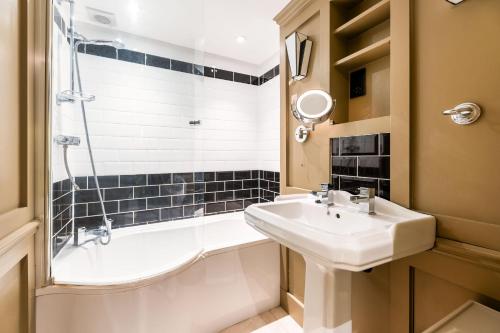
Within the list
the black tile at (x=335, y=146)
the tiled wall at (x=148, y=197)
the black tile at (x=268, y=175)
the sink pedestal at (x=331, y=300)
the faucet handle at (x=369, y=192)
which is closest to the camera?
the sink pedestal at (x=331, y=300)

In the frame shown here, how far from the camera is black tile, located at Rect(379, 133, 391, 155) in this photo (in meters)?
1.13

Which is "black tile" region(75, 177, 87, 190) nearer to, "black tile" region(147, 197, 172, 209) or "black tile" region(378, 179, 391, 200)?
"black tile" region(147, 197, 172, 209)

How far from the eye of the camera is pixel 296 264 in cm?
172

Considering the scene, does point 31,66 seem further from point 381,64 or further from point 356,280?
point 356,280

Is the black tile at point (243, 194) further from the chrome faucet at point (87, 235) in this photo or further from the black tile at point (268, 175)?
the chrome faucet at point (87, 235)

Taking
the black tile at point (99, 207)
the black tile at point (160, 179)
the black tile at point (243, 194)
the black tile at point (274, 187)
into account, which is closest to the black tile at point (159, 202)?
the black tile at point (160, 179)

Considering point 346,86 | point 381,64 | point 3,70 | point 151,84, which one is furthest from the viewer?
point 151,84

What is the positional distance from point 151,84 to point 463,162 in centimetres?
225

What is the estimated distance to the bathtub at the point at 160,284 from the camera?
1.15 meters

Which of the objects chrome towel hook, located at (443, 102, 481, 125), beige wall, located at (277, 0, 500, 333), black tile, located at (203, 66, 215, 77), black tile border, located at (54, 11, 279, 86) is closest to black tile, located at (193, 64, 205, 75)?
black tile border, located at (54, 11, 279, 86)

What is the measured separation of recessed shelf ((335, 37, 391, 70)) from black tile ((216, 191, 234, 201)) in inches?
66.9

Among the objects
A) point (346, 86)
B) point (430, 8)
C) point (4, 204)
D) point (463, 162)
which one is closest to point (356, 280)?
A: point (463, 162)

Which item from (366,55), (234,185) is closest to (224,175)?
(234,185)

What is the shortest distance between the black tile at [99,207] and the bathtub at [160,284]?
18cm
